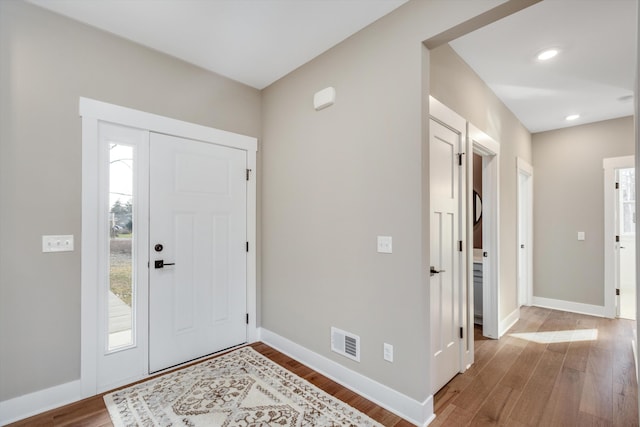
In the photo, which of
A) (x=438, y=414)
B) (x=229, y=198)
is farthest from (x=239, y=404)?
(x=229, y=198)

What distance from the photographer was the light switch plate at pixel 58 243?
2.04 metres

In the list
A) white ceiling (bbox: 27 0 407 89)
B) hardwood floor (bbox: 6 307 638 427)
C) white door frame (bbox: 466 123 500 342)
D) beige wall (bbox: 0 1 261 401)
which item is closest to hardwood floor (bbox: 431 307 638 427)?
hardwood floor (bbox: 6 307 638 427)

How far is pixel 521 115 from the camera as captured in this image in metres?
→ 4.06

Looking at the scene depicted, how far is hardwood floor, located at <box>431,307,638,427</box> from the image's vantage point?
78.7 inches

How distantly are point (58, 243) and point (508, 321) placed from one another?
15.1ft

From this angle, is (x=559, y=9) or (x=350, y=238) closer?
(x=559, y=9)

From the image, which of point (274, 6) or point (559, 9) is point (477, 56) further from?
point (274, 6)

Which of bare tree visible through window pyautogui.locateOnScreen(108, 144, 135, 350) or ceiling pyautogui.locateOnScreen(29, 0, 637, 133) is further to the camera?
bare tree visible through window pyautogui.locateOnScreen(108, 144, 135, 350)

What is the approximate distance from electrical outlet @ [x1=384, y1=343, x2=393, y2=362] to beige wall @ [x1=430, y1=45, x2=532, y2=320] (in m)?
1.89

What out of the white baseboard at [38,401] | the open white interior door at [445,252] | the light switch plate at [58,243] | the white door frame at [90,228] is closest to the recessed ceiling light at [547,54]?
the open white interior door at [445,252]

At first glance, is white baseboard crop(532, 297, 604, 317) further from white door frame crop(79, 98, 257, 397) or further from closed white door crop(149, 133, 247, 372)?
white door frame crop(79, 98, 257, 397)

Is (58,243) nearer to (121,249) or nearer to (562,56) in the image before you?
(121,249)

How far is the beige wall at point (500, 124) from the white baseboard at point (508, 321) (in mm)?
53

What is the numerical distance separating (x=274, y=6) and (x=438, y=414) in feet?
9.80
